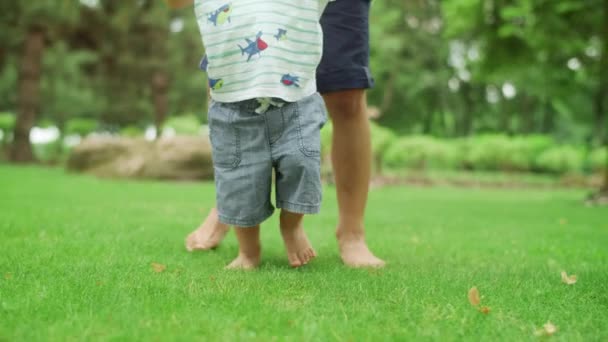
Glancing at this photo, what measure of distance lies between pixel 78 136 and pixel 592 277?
22461 mm

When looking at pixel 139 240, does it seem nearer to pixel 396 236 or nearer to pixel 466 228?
pixel 396 236

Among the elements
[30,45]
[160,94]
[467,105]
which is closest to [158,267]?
[30,45]

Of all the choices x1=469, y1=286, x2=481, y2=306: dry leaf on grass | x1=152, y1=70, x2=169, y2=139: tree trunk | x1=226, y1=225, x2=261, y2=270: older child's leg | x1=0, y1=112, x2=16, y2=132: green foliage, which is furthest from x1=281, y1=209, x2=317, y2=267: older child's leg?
x1=152, y1=70, x2=169, y2=139: tree trunk

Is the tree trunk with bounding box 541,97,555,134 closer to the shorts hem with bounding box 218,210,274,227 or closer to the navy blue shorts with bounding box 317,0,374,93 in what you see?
the navy blue shorts with bounding box 317,0,374,93

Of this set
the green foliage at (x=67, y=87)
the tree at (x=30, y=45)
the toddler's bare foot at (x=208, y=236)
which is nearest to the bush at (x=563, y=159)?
the tree at (x=30, y=45)

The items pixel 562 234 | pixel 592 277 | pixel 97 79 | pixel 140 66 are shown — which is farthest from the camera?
pixel 97 79

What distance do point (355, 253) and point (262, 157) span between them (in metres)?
0.71

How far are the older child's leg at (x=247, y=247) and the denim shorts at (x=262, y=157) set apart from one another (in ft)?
0.34

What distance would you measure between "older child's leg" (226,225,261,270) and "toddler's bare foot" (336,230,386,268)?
16.9 inches

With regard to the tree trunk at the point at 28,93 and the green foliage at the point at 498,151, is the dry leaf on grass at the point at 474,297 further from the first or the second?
the tree trunk at the point at 28,93

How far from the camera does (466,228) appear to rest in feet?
16.0

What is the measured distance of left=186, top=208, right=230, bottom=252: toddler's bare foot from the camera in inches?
120

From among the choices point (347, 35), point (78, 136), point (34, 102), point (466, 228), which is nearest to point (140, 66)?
point (78, 136)

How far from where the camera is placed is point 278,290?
207cm
